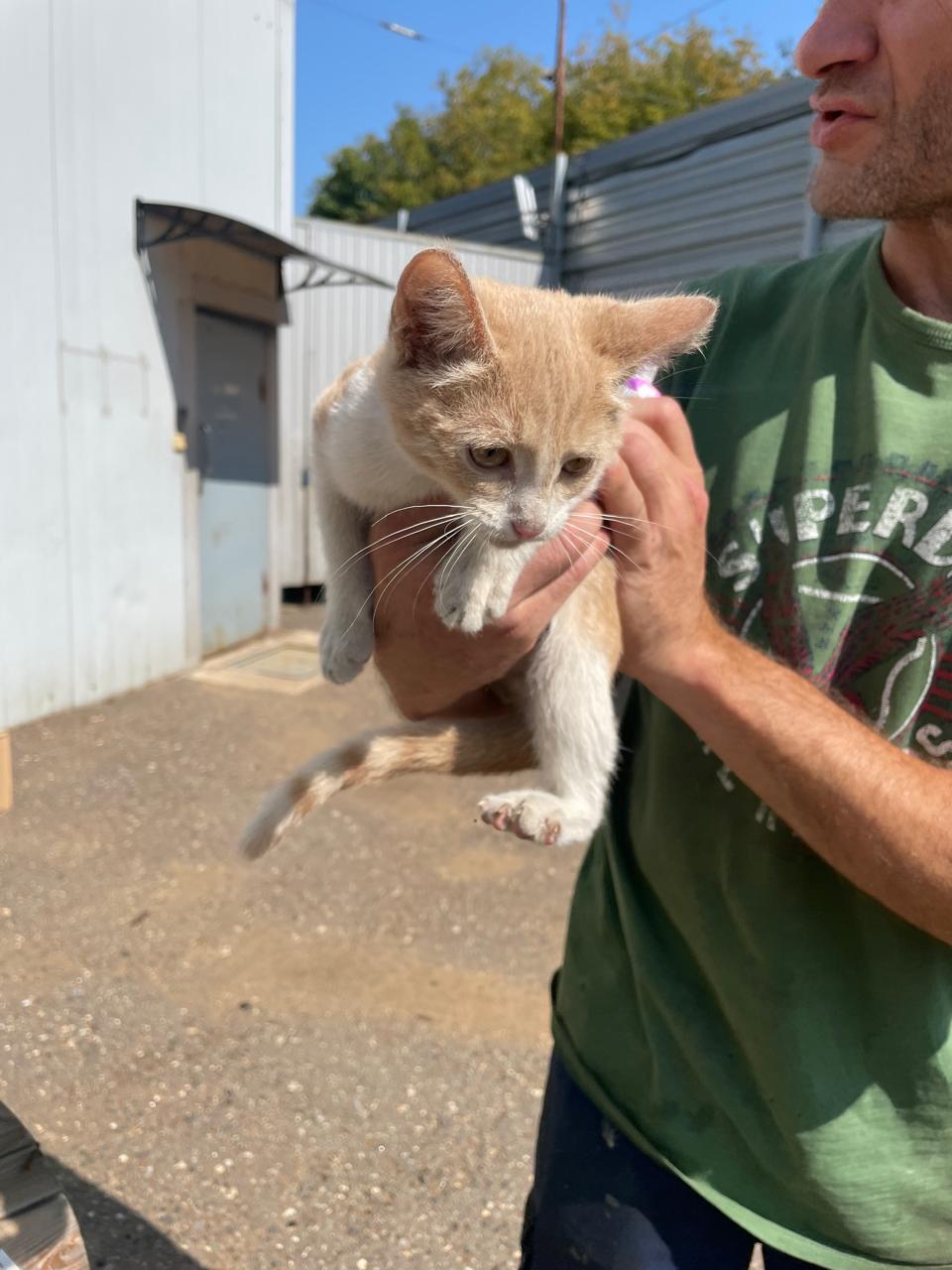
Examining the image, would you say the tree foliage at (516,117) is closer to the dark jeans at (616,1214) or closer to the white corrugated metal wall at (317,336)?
the white corrugated metal wall at (317,336)

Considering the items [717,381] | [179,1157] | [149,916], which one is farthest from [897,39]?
[149,916]

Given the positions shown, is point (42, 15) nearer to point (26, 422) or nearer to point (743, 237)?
point (26, 422)

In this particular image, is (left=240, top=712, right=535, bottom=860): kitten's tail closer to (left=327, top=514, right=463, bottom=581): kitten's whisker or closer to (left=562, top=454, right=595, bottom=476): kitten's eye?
(left=327, top=514, right=463, bottom=581): kitten's whisker

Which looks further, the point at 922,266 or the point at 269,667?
the point at 269,667

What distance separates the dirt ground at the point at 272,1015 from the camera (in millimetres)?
2484

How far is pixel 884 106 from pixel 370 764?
4.17ft

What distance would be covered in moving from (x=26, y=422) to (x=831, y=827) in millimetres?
5076

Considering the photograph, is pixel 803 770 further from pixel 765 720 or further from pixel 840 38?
pixel 840 38

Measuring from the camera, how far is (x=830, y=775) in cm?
116

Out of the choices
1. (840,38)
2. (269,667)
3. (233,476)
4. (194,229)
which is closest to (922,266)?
(840,38)

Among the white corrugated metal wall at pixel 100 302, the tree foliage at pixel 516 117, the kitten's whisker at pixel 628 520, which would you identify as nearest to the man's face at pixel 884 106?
the kitten's whisker at pixel 628 520

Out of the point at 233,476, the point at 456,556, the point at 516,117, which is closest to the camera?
the point at 456,556

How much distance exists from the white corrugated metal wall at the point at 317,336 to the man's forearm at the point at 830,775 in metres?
7.39

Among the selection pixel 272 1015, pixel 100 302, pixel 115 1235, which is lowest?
pixel 115 1235
